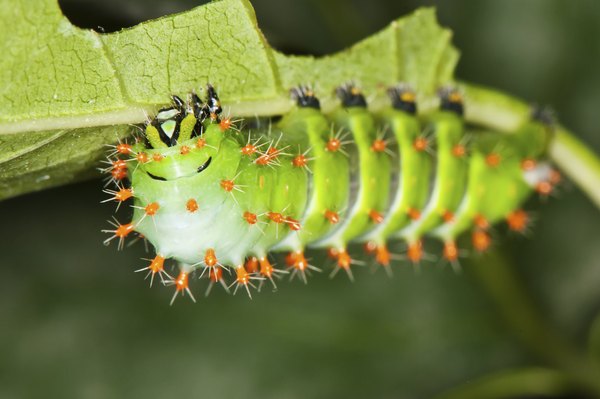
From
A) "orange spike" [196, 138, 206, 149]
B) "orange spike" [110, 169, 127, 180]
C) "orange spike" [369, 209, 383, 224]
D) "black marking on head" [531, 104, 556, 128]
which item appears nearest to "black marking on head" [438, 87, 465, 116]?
"black marking on head" [531, 104, 556, 128]

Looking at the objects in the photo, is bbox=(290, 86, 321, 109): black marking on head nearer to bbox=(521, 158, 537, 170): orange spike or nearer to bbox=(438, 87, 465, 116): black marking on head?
bbox=(438, 87, 465, 116): black marking on head

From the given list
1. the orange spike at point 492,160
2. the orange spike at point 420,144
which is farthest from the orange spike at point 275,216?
the orange spike at point 492,160

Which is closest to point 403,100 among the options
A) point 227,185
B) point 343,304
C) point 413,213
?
point 413,213

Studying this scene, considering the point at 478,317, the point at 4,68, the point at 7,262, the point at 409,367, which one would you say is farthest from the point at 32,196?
the point at 478,317

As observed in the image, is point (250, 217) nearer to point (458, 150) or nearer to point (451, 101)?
point (458, 150)

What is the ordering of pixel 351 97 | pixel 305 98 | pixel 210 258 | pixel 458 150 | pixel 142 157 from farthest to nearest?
pixel 458 150 < pixel 351 97 < pixel 305 98 < pixel 210 258 < pixel 142 157

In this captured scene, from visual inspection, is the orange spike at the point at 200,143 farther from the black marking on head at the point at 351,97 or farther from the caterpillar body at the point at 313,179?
the black marking on head at the point at 351,97
